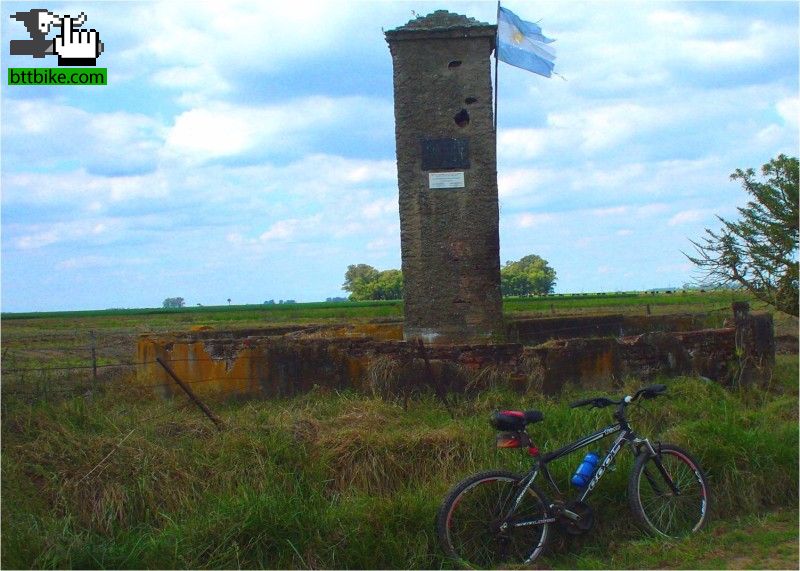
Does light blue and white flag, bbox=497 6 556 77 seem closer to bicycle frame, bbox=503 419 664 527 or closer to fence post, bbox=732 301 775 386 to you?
fence post, bbox=732 301 775 386

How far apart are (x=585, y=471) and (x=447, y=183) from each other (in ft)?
18.7

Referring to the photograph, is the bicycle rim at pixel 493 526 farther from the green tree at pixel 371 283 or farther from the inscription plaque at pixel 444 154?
the green tree at pixel 371 283

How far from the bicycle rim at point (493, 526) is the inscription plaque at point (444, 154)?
5783mm

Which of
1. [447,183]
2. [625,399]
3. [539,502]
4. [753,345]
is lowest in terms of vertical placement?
[539,502]

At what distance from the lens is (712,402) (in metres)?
8.70

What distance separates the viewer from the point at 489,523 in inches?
231

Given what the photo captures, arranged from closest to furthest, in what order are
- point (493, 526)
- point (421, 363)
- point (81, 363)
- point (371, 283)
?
point (493, 526) < point (421, 363) < point (81, 363) < point (371, 283)

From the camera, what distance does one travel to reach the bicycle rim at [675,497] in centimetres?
610

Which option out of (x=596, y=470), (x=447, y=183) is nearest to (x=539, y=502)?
(x=596, y=470)

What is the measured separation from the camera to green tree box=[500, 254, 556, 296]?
2099 inches

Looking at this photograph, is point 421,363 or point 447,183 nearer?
point 421,363

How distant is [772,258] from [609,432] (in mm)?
5981

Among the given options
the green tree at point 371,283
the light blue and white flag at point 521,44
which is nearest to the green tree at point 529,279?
the green tree at point 371,283

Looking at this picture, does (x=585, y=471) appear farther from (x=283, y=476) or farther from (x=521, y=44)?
(x=521, y=44)
